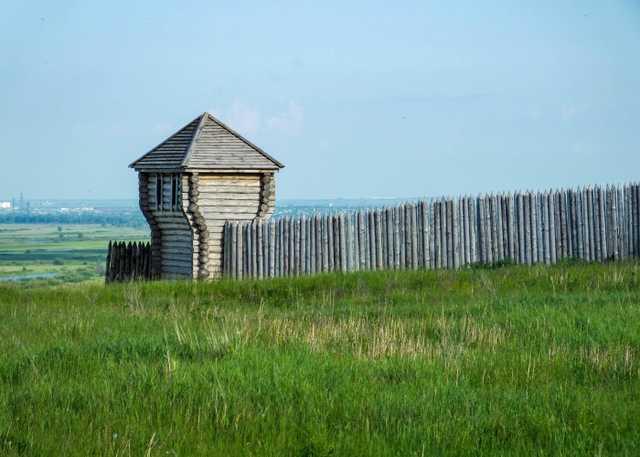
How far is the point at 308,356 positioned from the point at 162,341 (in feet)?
5.86

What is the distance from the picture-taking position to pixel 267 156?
86.7 ft

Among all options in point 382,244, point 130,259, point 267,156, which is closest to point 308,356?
point 382,244

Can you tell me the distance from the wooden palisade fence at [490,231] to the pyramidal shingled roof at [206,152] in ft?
8.77

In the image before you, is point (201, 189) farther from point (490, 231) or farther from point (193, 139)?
point (490, 231)

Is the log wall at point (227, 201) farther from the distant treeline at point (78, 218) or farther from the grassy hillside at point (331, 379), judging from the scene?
the distant treeline at point (78, 218)

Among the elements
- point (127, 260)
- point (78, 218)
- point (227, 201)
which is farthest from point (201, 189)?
point (78, 218)

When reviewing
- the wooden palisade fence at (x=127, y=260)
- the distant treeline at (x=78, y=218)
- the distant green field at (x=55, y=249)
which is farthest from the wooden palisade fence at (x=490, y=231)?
the distant treeline at (x=78, y=218)

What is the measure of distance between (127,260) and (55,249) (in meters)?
63.7

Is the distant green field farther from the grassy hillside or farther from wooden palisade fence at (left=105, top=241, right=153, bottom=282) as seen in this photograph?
the grassy hillside

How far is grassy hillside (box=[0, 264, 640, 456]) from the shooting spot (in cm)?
748

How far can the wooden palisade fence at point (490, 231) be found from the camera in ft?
77.6

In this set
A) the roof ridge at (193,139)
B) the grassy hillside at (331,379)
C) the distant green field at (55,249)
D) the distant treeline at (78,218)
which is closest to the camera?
the grassy hillside at (331,379)

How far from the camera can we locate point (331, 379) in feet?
30.1

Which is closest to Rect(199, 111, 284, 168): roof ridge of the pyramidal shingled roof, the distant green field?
the pyramidal shingled roof
